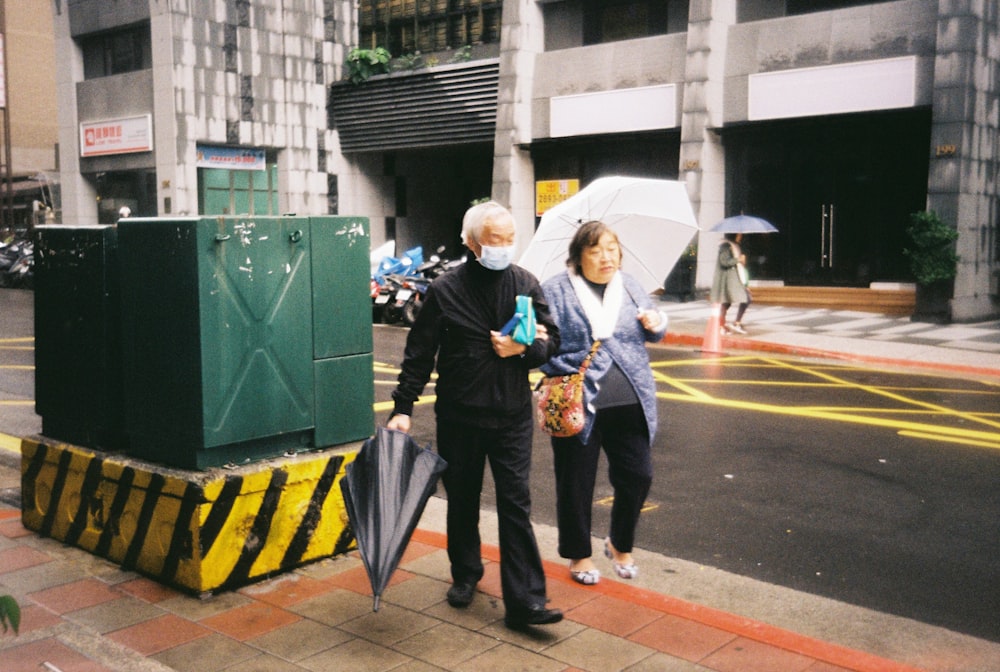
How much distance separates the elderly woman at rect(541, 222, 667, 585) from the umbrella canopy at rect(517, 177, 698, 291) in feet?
3.40

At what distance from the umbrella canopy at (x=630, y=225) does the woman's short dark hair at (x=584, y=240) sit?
1.02 metres

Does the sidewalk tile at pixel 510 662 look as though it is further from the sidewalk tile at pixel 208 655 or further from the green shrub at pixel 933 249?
the green shrub at pixel 933 249

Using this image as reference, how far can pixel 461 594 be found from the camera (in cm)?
455

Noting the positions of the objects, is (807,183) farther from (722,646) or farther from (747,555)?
(722,646)

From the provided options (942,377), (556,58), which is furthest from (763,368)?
(556,58)

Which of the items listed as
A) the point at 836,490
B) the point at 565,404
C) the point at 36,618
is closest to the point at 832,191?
the point at 836,490

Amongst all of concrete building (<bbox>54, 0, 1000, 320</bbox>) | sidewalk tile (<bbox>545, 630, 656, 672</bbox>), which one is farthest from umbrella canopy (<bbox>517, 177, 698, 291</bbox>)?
concrete building (<bbox>54, 0, 1000, 320</bbox>)

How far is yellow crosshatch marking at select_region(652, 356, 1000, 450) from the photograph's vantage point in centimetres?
877

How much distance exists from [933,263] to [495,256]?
14696mm

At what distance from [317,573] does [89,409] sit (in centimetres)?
157

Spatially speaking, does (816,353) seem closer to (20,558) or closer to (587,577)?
(587,577)

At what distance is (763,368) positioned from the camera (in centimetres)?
1261

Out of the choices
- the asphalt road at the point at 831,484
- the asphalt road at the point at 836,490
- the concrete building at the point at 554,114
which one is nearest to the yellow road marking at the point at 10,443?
the asphalt road at the point at 831,484

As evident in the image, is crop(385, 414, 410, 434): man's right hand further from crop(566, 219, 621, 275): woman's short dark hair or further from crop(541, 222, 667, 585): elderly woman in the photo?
crop(566, 219, 621, 275): woman's short dark hair
